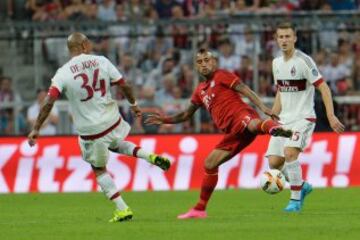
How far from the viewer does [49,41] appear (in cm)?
2406

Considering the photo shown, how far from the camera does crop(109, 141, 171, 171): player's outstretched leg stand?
13500 mm

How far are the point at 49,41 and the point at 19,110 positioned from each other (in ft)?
5.05

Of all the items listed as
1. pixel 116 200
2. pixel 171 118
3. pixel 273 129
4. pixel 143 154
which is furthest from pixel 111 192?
pixel 273 129

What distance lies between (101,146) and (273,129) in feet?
6.70

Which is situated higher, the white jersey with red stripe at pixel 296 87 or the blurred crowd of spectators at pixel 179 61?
the white jersey with red stripe at pixel 296 87

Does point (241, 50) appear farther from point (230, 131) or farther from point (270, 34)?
point (230, 131)

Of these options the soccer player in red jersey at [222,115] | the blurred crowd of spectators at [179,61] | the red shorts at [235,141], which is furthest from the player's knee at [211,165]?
the blurred crowd of spectators at [179,61]

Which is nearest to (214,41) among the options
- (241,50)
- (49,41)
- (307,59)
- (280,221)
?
(241,50)

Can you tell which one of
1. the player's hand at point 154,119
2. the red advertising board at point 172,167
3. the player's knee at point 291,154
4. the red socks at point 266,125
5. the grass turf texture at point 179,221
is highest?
the red socks at point 266,125

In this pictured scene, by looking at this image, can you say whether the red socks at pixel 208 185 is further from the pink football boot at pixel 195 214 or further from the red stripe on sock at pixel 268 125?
the red stripe on sock at pixel 268 125

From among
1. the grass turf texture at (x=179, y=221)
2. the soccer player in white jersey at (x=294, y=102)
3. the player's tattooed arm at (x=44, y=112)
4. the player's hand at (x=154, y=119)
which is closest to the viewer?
the grass turf texture at (x=179, y=221)

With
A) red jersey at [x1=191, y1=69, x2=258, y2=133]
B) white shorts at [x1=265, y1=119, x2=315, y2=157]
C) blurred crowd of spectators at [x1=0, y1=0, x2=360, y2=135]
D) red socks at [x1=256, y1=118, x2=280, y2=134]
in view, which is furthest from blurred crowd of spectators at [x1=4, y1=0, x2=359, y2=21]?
red socks at [x1=256, y1=118, x2=280, y2=134]

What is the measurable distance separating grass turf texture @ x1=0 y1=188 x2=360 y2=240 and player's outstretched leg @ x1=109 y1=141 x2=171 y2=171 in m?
→ 0.67

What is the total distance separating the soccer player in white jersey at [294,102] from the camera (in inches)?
580
